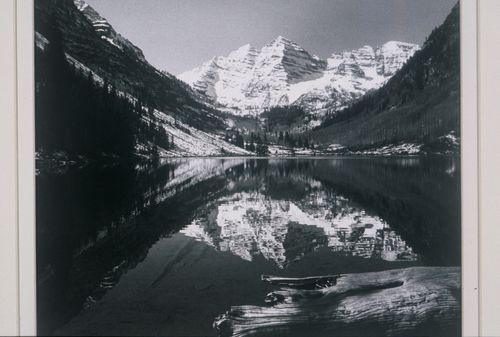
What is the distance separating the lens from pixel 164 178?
8.98ft

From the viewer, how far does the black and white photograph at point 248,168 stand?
8.51 feet

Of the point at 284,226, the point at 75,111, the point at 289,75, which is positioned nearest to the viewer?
the point at 75,111

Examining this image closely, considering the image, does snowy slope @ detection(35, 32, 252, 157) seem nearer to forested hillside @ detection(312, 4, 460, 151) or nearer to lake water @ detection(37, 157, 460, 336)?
lake water @ detection(37, 157, 460, 336)

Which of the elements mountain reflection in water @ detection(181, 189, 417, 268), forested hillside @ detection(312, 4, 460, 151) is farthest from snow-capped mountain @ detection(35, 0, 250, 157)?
forested hillside @ detection(312, 4, 460, 151)

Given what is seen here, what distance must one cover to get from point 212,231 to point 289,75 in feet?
3.82

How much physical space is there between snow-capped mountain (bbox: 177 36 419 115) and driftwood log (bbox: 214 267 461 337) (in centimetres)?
118

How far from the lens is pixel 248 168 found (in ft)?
9.15

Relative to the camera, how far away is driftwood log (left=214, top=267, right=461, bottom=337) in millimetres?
2670

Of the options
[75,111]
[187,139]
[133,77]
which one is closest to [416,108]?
[187,139]

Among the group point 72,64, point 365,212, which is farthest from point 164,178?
point 365,212

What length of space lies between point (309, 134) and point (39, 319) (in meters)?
2.08

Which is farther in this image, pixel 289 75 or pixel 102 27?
pixel 289 75

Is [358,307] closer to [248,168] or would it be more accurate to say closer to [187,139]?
[248,168]

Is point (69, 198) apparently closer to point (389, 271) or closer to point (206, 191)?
point (206, 191)
